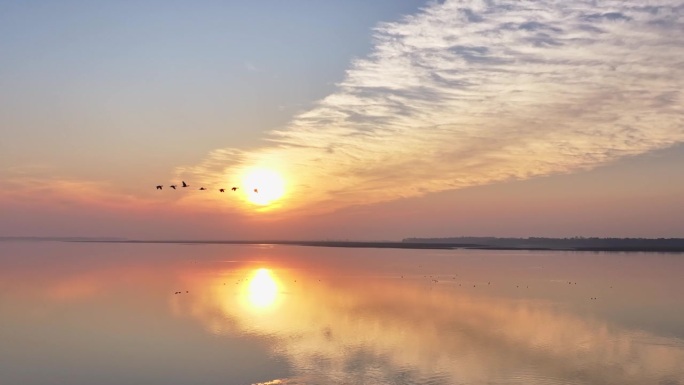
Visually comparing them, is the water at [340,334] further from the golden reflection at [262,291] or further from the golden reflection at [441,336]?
the golden reflection at [262,291]

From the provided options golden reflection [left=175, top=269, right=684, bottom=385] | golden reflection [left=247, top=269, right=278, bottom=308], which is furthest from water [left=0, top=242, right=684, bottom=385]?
golden reflection [left=247, top=269, right=278, bottom=308]

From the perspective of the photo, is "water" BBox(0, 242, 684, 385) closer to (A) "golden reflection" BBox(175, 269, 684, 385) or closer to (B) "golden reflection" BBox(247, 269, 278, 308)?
(A) "golden reflection" BBox(175, 269, 684, 385)

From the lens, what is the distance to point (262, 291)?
42250 millimetres

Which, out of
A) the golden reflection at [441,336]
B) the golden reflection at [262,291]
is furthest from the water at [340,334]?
the golden reflection at [262,291]

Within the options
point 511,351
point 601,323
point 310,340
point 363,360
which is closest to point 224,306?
point 310,340

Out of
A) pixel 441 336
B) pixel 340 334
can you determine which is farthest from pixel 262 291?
pixel 441 336

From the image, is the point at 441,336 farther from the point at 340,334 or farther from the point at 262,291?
the point at 262,291

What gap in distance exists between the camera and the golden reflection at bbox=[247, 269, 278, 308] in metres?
35.5

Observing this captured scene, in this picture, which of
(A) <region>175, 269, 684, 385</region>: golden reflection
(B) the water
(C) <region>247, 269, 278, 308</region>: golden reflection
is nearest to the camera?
(B) the water

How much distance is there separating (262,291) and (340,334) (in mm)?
18708

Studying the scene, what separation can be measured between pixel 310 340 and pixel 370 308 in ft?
31.8

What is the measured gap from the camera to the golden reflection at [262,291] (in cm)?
3547

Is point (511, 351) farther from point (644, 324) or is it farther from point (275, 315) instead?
point (275, 315)

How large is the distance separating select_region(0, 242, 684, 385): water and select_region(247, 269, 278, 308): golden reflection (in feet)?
0.72
